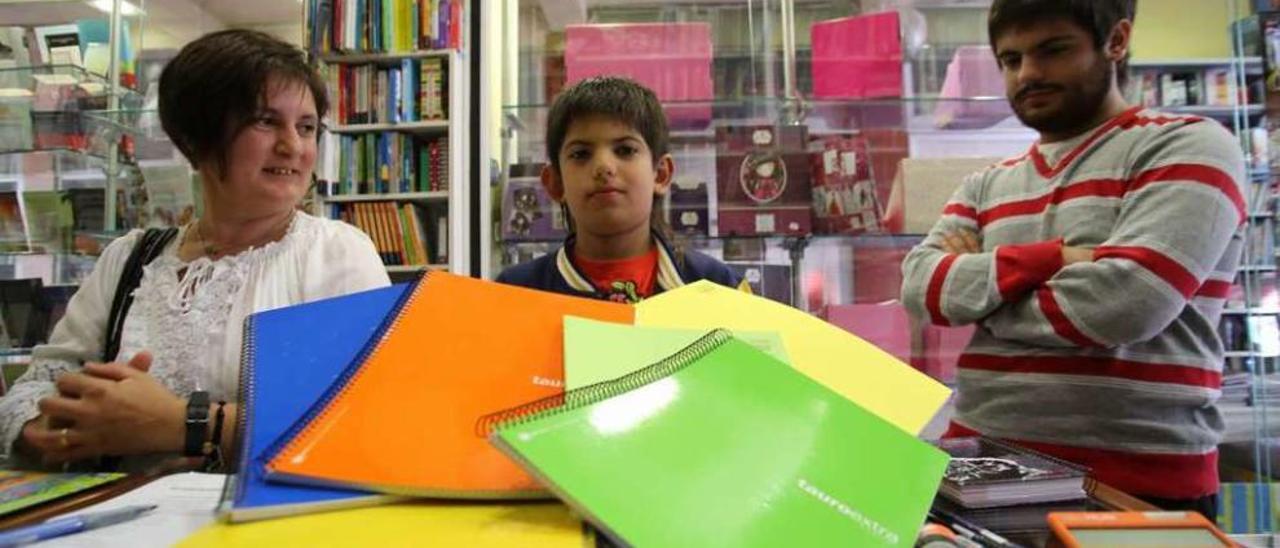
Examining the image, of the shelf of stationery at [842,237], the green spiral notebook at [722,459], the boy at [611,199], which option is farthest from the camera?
the shelf of stationery at [842,237]

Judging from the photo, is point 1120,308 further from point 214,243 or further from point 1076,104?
point 214,243

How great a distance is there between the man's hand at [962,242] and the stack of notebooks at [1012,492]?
0.82 m

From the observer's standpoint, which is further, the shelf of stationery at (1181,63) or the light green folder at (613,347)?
the shelf of stationery at (1181,63)

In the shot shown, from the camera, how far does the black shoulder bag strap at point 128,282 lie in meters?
1.04

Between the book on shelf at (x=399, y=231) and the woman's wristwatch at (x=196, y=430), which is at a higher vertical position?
the book on shelf at (x=399, y=231)

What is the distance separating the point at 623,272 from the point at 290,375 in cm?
90

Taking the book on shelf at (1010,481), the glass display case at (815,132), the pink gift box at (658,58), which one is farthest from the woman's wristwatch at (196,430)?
the pink gift box at (658,58)

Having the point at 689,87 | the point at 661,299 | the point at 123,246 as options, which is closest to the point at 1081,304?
the point at 661,299

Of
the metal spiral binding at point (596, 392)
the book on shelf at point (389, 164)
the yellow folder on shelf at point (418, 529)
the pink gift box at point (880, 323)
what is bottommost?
the pink gift box at point (880, 323)

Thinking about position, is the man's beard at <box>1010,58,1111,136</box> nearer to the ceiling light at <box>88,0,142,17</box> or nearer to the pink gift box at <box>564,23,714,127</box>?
the pink gift box at <box>564,23,714,127</box>

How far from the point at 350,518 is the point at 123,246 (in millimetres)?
1001

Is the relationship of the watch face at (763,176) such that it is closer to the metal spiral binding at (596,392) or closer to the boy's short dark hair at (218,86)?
the boy's short dark hair at (218,86)

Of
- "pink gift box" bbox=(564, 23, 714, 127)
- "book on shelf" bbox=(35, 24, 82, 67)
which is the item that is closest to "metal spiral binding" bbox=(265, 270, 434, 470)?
"pink gift box" bbox=(564, 23, 714, 127)

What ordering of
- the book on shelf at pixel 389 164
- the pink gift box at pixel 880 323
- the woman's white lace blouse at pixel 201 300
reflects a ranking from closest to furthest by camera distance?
the woman's white lace blouse at pixel 201 300 < the pink gift box at pixel 880 323 < the book on shelf at pixel 389 164
